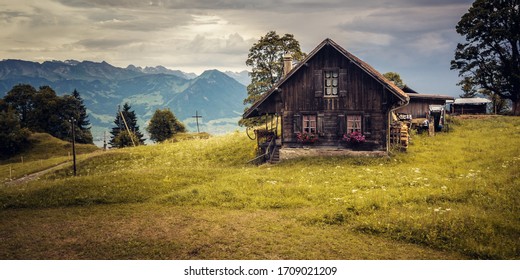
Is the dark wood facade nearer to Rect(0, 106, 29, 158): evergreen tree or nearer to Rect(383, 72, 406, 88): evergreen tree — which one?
Rect(0, 106, 29, 158): evergreen tree

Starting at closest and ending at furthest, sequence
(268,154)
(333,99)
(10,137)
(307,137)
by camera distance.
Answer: (333,99)
(307,137)
(268,154)
(10,137)

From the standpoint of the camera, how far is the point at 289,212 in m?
10.8

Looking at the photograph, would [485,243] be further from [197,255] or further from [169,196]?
[169,196]

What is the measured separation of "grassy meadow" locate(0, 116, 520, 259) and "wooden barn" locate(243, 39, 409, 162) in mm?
2377

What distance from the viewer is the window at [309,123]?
21066 millimetres

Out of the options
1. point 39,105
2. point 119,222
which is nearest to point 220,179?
point 119,222

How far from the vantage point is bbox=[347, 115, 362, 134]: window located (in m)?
20.2

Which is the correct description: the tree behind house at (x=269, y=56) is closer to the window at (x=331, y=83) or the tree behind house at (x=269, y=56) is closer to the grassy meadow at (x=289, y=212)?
the window at (x=331, y=83)

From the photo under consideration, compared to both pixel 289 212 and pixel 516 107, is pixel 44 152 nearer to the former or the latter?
pixel 289 212

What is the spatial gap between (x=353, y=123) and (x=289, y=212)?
1124 centimetres

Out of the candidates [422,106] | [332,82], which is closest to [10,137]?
[332,82]

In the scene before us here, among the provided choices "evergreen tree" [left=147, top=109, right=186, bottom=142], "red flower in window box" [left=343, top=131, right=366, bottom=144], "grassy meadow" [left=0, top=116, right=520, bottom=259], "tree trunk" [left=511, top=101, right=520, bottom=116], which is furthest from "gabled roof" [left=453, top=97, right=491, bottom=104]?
"evergreen tree" [left=147, top=109, right=186, bottom=142]

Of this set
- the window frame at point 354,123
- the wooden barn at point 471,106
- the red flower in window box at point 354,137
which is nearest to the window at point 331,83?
the window frame at point 354,123

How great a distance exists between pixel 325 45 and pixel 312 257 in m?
14.9
